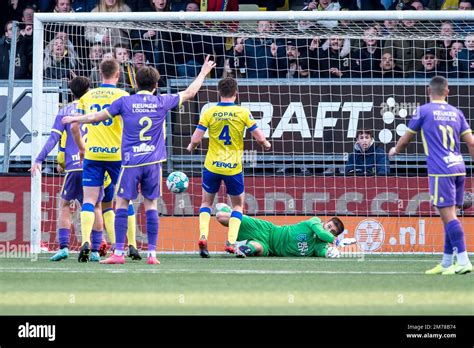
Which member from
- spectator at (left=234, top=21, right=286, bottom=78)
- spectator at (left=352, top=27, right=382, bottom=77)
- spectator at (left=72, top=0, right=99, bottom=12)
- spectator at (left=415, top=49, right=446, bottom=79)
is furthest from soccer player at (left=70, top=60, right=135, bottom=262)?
spectator at (left=72, top=0, right=99, bottom=12)

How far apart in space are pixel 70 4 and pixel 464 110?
7309 mm

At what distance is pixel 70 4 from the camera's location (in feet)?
66.4

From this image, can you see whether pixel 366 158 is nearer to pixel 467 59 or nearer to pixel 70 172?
pixel 467 59

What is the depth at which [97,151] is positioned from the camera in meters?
13.1

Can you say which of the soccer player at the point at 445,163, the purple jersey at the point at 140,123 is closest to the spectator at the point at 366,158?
the purple jersey at the point at 140,123

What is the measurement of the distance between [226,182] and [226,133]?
61 cm

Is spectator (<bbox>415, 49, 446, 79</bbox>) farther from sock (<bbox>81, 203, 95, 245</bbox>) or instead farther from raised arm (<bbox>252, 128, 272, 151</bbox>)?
sock (<bbox>81, 203, 95, 245</bbox>)

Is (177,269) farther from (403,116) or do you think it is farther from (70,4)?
(70,4)

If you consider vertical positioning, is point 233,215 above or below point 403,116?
below

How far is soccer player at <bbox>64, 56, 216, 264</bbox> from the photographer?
40.9 feet

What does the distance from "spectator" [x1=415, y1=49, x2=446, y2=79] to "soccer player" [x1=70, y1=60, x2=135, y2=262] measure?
595 centimetres

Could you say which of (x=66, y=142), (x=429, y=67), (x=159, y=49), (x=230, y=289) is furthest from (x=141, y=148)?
(x=429, y=67)

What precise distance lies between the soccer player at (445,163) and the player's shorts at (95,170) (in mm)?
3461
